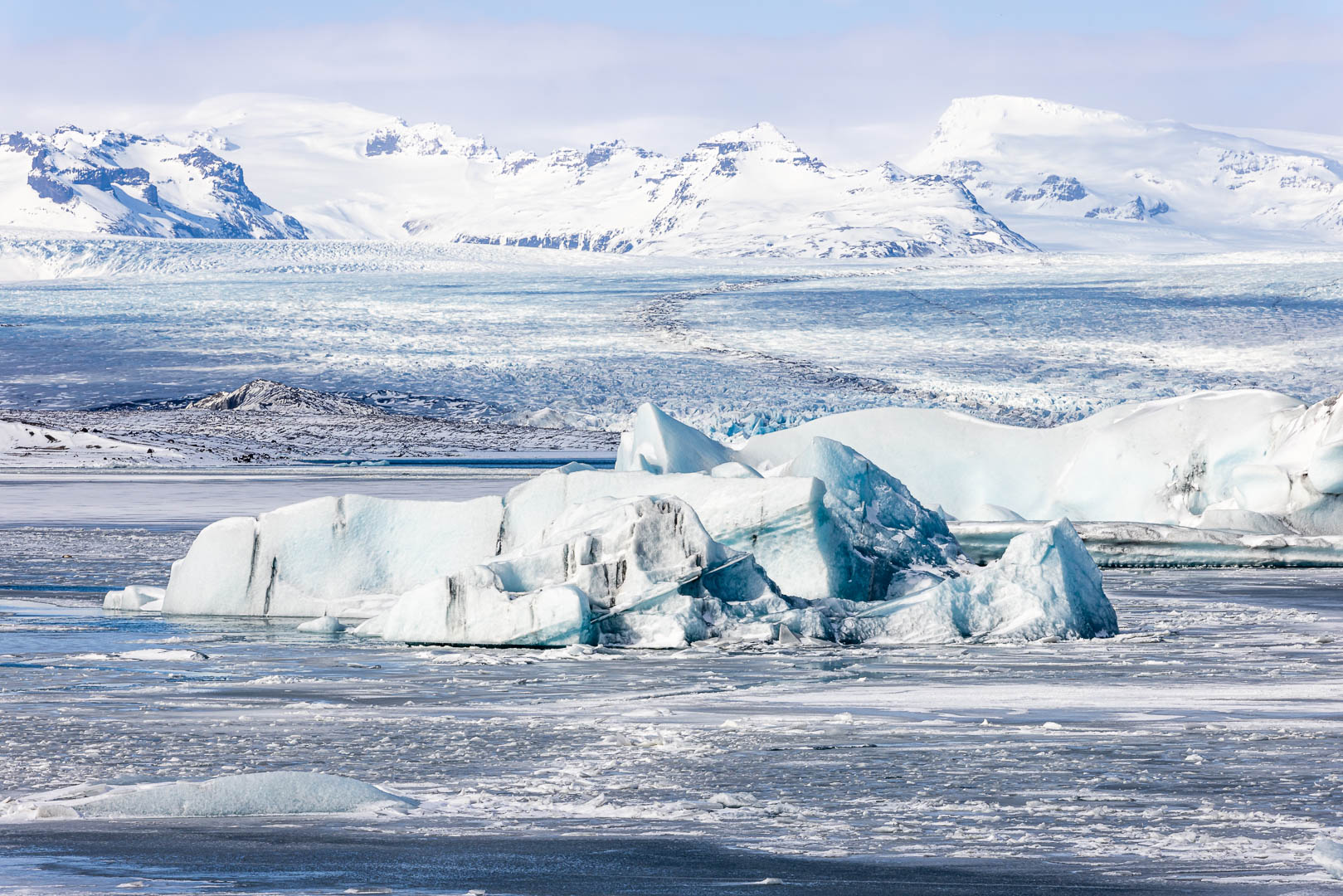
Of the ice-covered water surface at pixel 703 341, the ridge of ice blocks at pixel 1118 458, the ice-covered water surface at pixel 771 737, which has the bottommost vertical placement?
the ice-covered water surface at pixel 771 737

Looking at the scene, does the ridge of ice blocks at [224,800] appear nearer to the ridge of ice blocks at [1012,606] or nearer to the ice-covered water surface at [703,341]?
the ridge of ice blocks at [1012,606]

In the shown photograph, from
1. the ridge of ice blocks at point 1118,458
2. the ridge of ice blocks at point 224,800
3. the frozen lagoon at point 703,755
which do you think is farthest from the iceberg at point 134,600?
the ridge of ice blocks at point 224,800

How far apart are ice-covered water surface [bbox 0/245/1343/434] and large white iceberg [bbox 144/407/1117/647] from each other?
42.5 ft

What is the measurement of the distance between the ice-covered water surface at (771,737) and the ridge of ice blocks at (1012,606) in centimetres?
22

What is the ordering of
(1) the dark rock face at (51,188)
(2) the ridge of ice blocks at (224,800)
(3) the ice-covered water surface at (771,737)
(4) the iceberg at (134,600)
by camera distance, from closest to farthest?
(3) the ice-covered water surface at (771,737), (2) the ridge of ice blocks at (224,800), (4) the iceberg at (134,600), (1) the dark rock face at (51,188)

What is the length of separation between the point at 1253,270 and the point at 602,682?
35.4 metres

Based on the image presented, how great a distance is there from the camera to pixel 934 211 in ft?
456

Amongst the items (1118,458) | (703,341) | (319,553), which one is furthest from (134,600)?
(703,341)

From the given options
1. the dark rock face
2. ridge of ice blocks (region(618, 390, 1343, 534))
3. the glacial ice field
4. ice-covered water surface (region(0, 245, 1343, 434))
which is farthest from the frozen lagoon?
the dark rock face

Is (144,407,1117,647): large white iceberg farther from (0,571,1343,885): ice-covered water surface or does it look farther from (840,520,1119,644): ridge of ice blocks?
(0,571,1343,885): ice-covered water surface

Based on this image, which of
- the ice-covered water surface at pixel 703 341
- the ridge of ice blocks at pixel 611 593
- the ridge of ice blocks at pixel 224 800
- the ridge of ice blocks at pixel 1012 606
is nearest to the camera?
the ridge of ice blocks at pixel 224 800

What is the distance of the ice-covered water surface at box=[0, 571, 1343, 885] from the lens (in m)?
3.62

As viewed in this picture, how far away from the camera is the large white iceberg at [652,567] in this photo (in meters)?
6.98

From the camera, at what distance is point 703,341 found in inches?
1188
